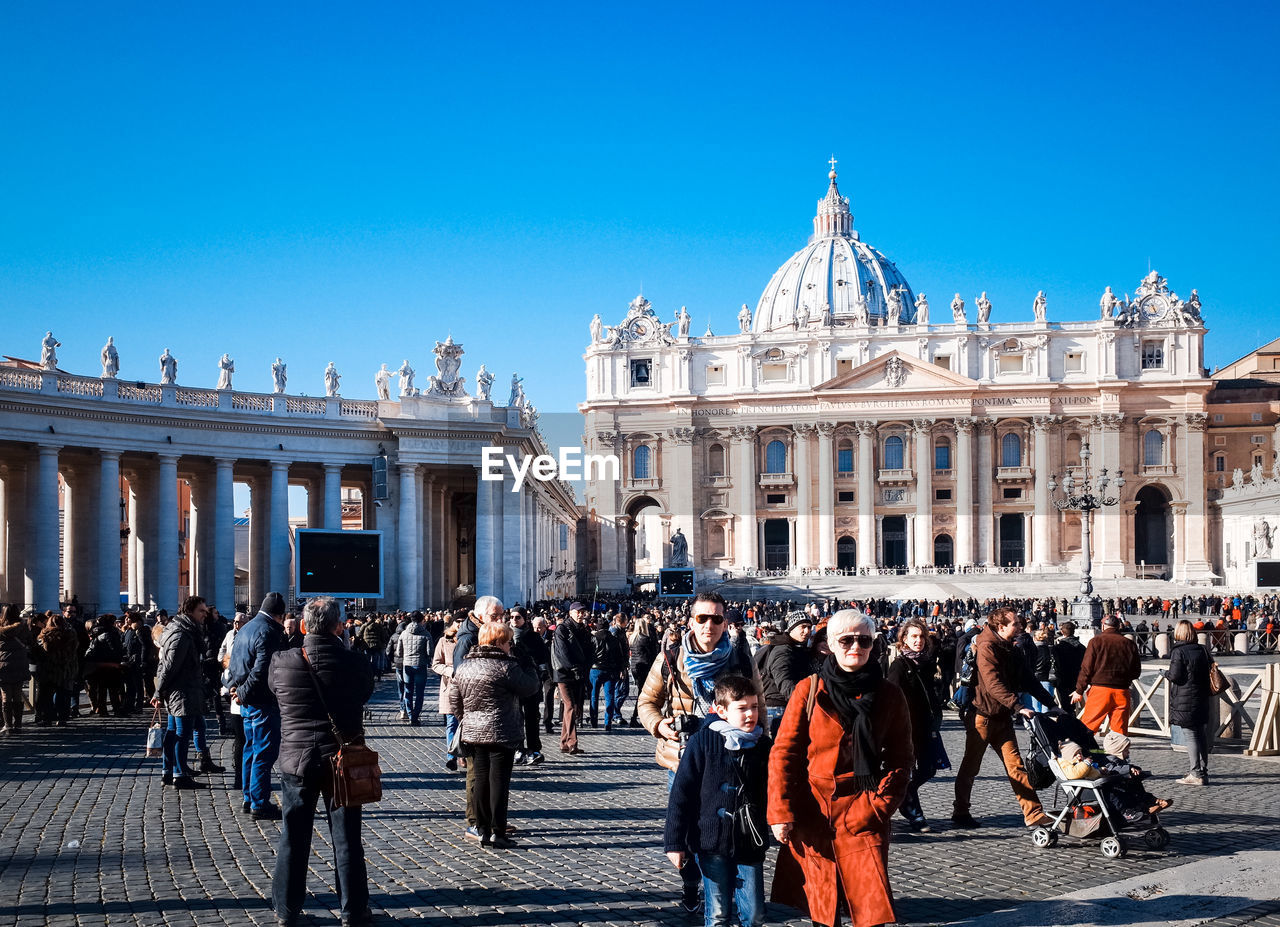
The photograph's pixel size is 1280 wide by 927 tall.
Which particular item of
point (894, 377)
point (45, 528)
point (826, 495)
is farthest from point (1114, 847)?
point (894, 377)

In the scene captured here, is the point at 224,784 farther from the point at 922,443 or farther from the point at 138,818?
the point at 922,443

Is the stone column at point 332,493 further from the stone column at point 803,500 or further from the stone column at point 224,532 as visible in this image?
the stone column at point 803,500

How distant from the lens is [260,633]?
963cm

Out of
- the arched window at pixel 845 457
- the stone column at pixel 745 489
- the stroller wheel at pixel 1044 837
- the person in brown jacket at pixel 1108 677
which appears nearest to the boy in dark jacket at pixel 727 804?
the stroller wheel at pixel 1044 837

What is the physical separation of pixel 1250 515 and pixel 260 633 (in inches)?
2003

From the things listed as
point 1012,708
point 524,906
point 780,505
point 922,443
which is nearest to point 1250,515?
point 922,443

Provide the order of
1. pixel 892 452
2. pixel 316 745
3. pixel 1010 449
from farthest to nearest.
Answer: pixel 892 452, pixel 1010 449, pixel 316 745

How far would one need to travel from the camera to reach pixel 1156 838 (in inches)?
332

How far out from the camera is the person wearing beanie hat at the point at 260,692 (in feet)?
31.7

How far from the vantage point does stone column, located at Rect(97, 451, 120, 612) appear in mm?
31141

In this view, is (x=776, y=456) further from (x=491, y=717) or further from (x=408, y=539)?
(x=491, y=717)

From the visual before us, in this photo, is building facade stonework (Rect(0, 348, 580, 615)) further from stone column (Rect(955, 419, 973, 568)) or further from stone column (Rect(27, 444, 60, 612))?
stone column (Rect(955, 419, 973, 568))

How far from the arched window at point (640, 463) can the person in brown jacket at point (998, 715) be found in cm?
7438

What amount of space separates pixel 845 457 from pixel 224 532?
177 ft
